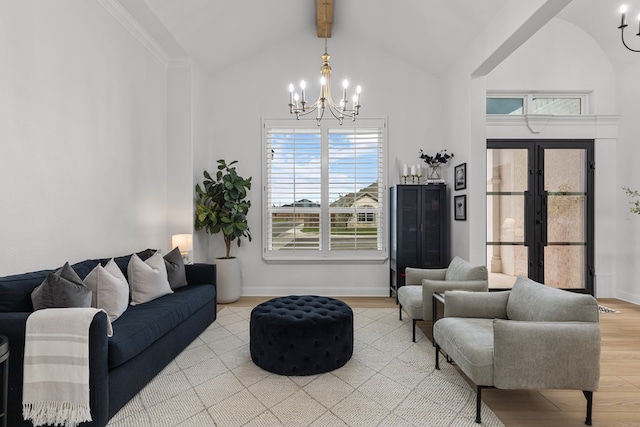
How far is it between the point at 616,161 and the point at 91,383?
6.80m

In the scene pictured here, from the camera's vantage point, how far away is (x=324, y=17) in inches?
197

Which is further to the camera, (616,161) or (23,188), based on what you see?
(616,161)

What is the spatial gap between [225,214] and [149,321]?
257cm

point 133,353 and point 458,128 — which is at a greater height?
point 458,128

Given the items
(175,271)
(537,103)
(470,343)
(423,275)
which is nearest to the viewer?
(470,343)

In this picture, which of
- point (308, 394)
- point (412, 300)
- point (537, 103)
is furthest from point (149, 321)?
point (537, 103)

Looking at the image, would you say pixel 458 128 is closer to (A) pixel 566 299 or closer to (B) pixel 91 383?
(A) pixel 566 299

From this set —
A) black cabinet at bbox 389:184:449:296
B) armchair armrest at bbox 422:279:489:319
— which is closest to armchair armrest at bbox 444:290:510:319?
armchair armrest at bbox 422:279:489:319

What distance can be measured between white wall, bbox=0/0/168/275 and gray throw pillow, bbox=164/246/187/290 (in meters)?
0.50

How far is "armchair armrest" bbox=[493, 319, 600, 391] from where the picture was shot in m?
2.12

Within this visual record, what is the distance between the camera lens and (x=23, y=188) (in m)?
2.62

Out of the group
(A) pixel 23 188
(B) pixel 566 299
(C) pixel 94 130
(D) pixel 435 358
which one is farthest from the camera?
(C) pixel 94 130

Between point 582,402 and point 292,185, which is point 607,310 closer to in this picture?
point 582,402

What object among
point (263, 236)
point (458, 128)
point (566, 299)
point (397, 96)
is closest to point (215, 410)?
point (566, 299)
